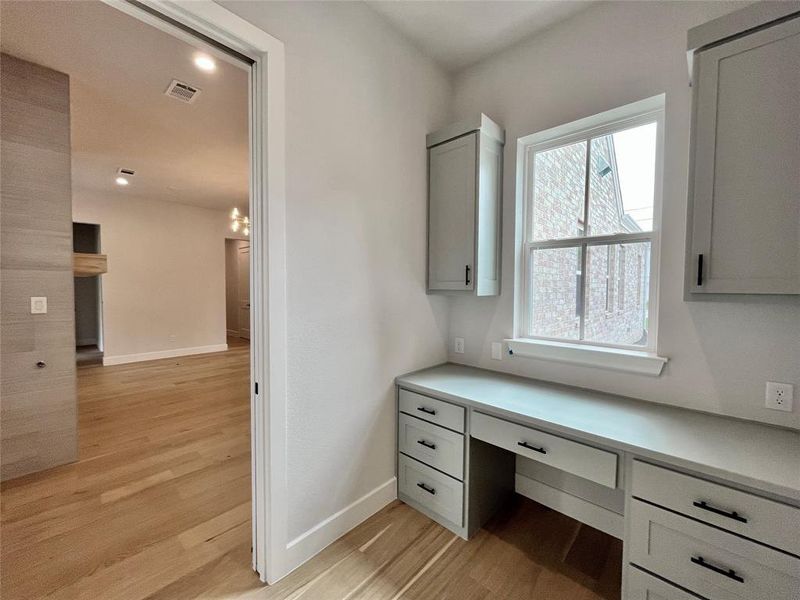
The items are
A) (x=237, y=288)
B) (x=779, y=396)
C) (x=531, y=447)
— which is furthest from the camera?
(x=237, y=288)

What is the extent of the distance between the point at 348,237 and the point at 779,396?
6.83 feet

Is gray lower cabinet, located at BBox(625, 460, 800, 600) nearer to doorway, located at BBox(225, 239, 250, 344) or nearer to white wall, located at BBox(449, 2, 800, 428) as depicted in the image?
white wall, located at BBox(449, 2, 800, 428)

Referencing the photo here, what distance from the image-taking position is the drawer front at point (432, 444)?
70.9 inches

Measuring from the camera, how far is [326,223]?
1692mm

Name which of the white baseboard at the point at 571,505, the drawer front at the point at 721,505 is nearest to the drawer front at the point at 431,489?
the white baseboard at the point at 571,505

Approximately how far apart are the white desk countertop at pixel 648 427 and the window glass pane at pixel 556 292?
0.36m

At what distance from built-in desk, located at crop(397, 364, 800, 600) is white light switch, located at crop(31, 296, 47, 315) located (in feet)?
8.64

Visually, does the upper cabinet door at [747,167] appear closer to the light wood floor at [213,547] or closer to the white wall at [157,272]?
the light wood floor at [213,547]

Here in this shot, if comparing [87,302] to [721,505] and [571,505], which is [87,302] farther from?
[721,505]

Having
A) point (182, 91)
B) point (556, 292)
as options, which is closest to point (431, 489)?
point (556, 292)

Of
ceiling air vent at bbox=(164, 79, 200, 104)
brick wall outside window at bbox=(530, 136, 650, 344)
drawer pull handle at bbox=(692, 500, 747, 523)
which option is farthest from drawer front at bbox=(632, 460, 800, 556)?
ceiling air vent at bbox=(164, 79, 200, 104)

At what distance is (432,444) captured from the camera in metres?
1.92

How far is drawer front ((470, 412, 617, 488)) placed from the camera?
1.34 m

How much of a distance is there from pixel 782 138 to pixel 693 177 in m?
0.25
